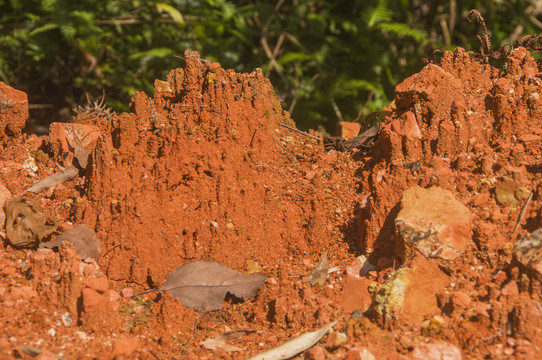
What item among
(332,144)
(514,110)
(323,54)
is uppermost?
(514,110)

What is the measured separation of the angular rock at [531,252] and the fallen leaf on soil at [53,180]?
220 cm

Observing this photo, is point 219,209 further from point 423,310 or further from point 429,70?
point 429,70

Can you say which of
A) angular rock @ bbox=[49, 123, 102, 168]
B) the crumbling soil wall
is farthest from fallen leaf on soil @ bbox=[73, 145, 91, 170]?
the crumbling soil wall

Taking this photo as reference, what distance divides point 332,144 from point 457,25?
4318 mm

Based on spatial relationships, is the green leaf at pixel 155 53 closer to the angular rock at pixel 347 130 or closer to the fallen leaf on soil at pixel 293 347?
the angular rock at pixel 347 130

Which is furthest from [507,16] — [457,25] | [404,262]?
[404,262]

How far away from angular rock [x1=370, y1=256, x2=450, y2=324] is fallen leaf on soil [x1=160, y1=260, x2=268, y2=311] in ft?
1.89

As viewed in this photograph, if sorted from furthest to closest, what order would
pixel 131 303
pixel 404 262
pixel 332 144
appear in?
pixel 332 144
pixel 131 303
pixel 404 262

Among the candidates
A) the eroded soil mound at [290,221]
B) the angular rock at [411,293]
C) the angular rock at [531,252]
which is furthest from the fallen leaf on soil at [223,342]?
the angular rock at [531,252]

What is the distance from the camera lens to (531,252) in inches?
79.7

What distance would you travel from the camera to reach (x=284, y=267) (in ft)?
8.20

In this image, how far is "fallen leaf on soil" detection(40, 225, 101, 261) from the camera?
8.16 ft

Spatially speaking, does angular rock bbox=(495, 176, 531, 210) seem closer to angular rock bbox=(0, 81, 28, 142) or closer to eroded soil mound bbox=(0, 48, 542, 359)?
eroded soil mound bbox=(0, 48, 542, 359)

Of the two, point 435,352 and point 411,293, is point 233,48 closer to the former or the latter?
point 411,293
